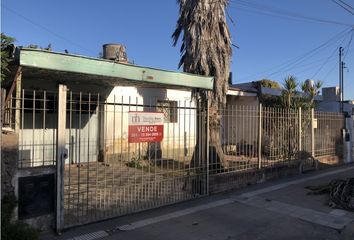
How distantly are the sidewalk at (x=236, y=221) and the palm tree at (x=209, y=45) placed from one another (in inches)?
128

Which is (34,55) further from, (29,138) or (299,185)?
(299,185)

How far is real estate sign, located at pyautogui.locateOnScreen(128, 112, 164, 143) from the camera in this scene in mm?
6992

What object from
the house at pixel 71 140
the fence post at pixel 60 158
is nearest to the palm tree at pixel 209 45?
the house at pixel 71 140

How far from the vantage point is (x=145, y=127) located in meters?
7.23

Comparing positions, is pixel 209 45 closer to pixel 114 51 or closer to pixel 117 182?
pixel 117 182

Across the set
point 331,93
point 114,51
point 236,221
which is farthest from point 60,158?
point 331,93

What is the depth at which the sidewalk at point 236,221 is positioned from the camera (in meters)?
5.90

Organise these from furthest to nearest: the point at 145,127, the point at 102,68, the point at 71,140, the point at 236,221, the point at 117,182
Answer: the point at 117,182
the point at 71,140
the point at 145,127
the point at 236,221
the point at 102,68

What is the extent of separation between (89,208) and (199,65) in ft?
19.5

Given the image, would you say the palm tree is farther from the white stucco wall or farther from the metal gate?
the metal gate

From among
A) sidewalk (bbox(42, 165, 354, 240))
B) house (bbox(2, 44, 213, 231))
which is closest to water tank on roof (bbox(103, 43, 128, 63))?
house (bbox(2, 44, 213, 231))

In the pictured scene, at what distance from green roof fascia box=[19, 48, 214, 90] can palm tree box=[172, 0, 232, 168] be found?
300 centimetres

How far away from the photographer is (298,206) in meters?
7.83

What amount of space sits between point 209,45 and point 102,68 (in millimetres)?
5886
